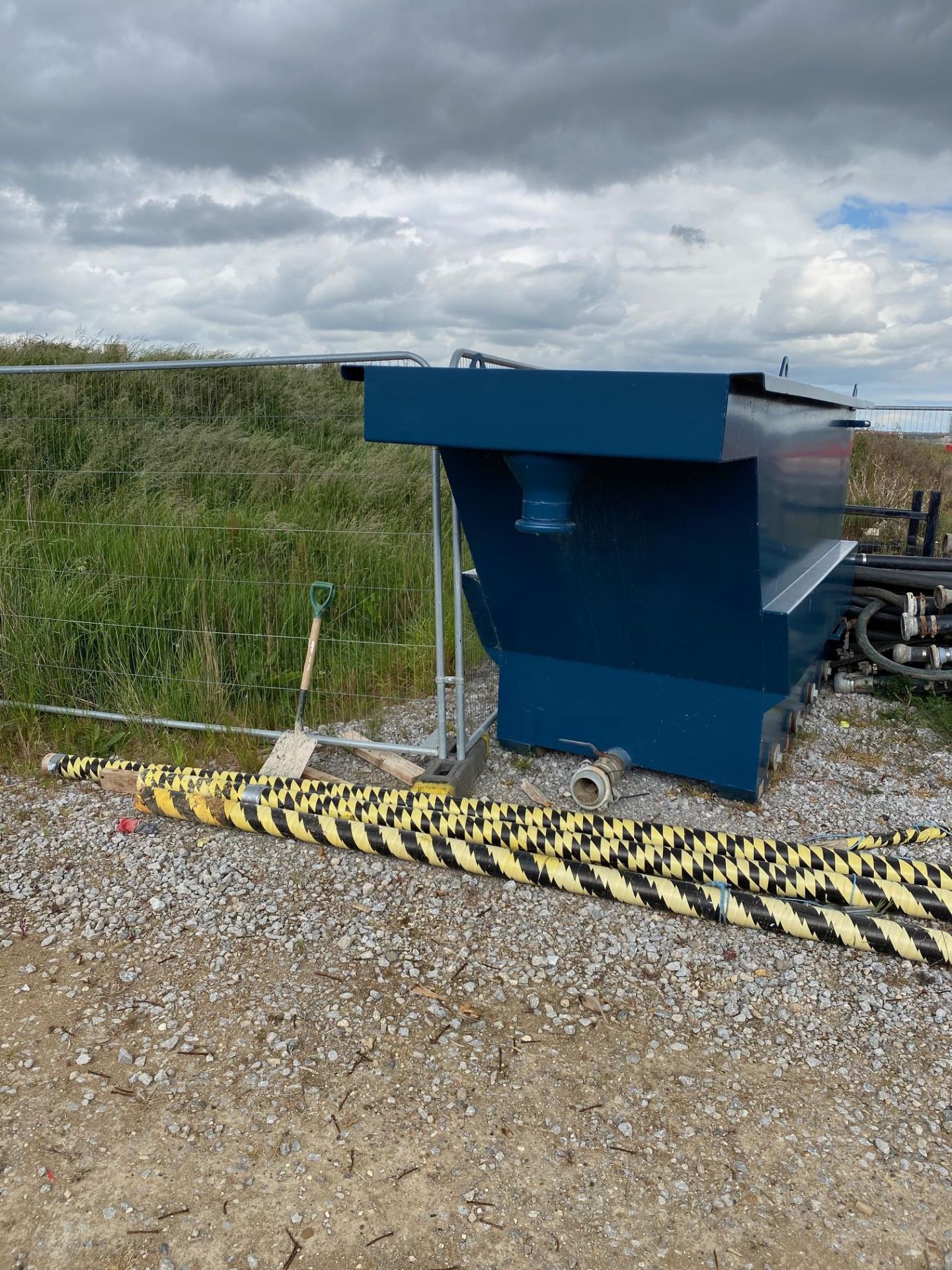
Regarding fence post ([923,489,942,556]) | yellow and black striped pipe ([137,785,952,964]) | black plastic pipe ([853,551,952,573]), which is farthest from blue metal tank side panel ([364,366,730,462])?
fence post ([923,489,942,556])

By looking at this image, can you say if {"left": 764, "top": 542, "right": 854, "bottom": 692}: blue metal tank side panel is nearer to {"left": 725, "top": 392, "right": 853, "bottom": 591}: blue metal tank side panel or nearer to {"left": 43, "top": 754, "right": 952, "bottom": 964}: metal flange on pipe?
{"left": 725, "top": 392, "right": 853, "bottom": 591}: blue metal tank side panel

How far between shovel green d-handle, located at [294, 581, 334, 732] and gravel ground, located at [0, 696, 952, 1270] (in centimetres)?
89

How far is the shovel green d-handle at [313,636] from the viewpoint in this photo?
174 inches

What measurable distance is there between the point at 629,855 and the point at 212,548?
2.70m

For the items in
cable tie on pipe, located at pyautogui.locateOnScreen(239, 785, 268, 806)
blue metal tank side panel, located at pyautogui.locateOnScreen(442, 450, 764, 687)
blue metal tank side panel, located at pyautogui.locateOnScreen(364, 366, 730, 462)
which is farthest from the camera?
cable tie on pipe, located at pyautogui.locateOnScreen(239, 785, 268, 806)

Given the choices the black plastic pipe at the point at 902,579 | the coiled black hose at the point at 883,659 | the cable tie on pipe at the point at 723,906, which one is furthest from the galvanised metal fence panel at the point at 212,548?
the black plastic pipe at the point at 902,579

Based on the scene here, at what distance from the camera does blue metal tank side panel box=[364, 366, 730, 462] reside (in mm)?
2859

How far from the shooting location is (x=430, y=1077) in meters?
2.60

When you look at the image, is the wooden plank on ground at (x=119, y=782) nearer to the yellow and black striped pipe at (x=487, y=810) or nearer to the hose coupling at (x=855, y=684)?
the yellow and black striped pipe at (x=487, y=810)

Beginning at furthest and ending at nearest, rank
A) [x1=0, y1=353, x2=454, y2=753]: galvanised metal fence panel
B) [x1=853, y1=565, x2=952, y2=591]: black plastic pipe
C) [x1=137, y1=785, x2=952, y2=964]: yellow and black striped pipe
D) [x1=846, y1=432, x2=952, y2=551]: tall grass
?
[x1=846, y1=432, x2=952, y2=551]: tall grass → [x1=853, y1=565, x2=952, y2=591]: black plastic pipe → [x1=0, y1=353, x2=454, y2=753]: galvanised metal fence panel → [x1=137, y1=785, x2=952, y2=964]: yellow and black striped pipe

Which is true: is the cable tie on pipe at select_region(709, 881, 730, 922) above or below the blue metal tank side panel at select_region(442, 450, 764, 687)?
below

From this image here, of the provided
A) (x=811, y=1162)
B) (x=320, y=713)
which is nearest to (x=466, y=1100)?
(x=811, y=1162)

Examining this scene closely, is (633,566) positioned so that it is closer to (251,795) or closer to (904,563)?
(251,795)

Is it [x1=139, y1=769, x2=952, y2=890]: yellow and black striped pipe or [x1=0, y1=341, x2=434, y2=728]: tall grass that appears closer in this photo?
[x1=139, y1=769, x2=952, y2=890]: yellow and black striped pipe
